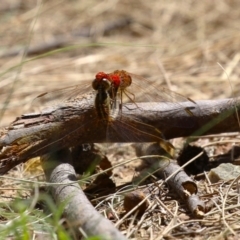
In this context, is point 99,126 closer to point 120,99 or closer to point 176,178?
point 120,99

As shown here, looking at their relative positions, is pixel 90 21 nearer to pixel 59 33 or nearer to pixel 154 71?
A: pixel 59 33

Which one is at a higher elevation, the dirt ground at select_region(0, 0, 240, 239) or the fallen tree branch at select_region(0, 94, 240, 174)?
the dirt ground at select_region(0, 0, 240, 239)

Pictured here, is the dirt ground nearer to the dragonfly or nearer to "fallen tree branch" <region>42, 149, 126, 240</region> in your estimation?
the dragonfly

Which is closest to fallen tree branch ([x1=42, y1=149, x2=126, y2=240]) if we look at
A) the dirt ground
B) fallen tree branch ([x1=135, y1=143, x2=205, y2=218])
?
the dirt ground

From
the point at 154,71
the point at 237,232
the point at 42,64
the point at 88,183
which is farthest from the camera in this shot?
the point at 42,64

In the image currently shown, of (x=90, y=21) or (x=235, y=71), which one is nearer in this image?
(x=235, y=71)

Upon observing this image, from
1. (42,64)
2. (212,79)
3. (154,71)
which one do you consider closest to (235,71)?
(212,79)

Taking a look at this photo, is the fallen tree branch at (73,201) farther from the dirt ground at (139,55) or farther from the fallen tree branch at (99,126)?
the dirt ground at (139,55)
